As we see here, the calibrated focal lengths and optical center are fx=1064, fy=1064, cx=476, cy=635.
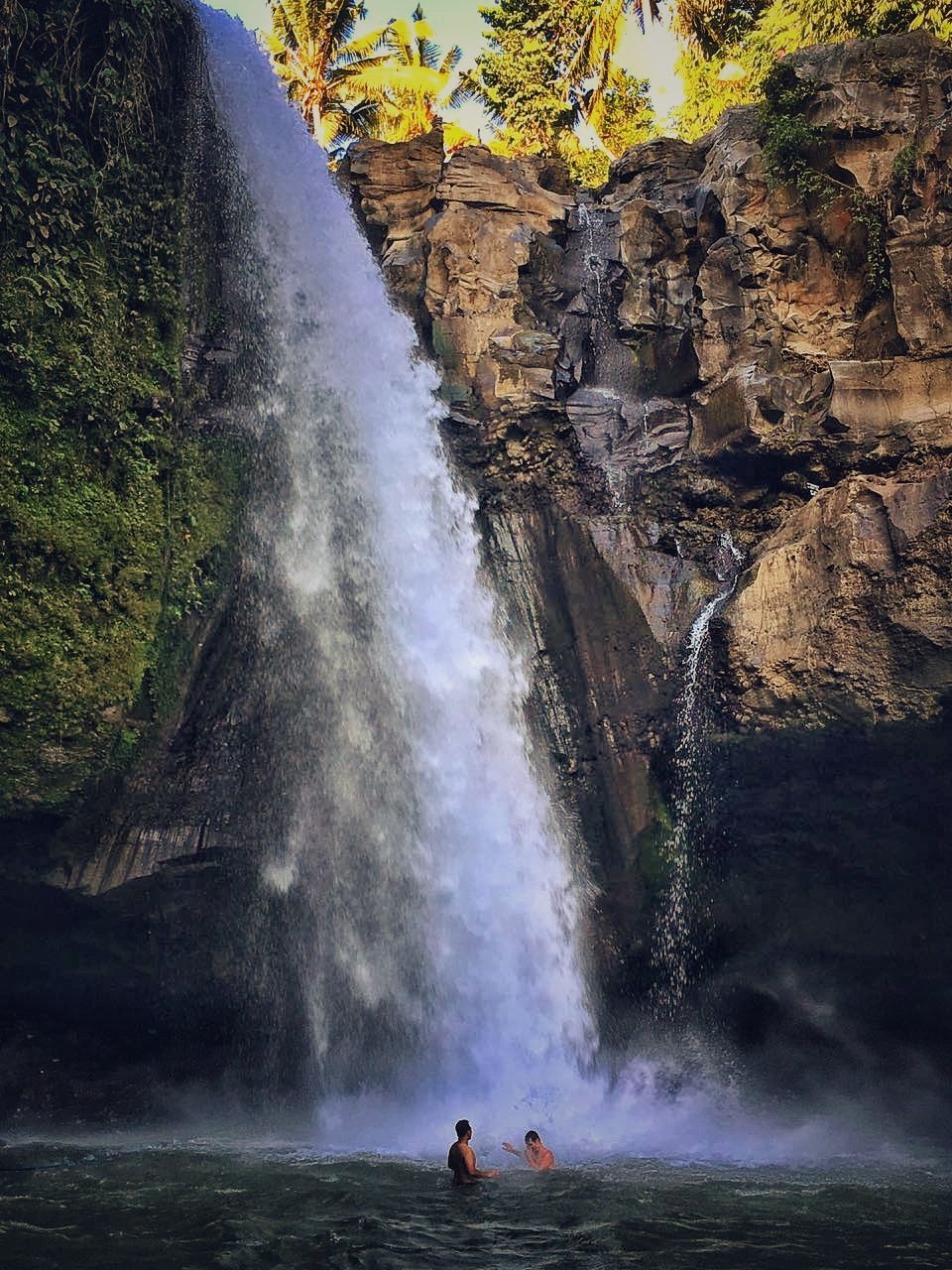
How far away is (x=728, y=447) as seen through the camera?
54.7 feet

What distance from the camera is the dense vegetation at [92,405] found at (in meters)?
A: 14.1

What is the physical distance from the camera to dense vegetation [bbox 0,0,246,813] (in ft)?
46.4

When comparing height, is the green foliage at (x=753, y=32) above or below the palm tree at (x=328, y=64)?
below

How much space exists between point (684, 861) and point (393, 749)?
4.63 metres

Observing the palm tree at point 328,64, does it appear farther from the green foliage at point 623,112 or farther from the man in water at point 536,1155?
the man in water at point 536,1155

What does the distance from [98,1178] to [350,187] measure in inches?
640

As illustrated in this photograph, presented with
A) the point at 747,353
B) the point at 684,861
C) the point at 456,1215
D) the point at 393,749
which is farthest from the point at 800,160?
the point at 456,1215

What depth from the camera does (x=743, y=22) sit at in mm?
27188

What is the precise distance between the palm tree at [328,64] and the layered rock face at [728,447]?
14.9 metres

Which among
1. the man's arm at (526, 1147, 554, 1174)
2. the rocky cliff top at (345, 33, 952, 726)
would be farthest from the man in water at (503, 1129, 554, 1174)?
the rocky cliff top at (345, 33, 952, 726)

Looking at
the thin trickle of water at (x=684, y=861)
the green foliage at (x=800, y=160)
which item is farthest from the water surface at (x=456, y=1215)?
the green foliage at (x=800, y=160)

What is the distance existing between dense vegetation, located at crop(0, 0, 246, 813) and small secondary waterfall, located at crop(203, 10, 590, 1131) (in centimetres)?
151

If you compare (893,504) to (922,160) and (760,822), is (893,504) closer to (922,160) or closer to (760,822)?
(760,822)

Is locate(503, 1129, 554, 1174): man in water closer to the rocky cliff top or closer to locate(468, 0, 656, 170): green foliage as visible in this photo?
the rocky cliff top
